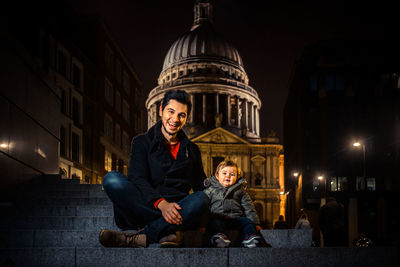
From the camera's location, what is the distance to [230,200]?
6.72 meters

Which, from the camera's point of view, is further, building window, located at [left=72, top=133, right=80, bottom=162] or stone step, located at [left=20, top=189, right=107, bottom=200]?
building window, located at [left=72, top=133, right=80, bottom=162]

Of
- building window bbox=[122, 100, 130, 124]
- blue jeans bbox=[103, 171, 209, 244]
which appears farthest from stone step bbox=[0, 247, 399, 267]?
building window bbox=[122, 100, 130, 124]

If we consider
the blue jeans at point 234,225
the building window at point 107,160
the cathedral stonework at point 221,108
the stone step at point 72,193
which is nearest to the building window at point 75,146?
the building window at point 107,160

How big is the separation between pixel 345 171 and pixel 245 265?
119ft

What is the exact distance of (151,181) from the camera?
5926 millimetres

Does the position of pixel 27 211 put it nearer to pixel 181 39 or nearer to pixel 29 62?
pixel 29 62

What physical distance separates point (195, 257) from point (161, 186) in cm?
119

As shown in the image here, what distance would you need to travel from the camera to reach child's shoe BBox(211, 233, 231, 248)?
5.54 m

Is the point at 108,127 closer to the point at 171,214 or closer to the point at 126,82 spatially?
the point at 126,82

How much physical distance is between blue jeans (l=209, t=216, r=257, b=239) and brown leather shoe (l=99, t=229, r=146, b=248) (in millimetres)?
970

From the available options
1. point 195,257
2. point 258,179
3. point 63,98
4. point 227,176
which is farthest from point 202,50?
point 195,257

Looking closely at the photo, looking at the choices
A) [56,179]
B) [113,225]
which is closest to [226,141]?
[56,179]

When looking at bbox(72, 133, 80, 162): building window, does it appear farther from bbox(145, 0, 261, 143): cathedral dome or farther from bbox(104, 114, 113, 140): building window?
bbox(145, 0, 261, 143): cathedral dome

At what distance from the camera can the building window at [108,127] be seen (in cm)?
4697
